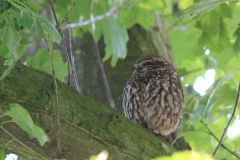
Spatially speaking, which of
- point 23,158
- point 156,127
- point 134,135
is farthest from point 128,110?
point 23,158

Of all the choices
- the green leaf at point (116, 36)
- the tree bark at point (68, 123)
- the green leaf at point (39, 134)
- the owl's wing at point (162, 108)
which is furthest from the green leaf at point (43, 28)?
the green leaf at point (116, 36)

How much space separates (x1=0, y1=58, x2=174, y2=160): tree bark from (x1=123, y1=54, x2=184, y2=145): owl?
83cm

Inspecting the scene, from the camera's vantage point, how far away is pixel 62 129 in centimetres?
186

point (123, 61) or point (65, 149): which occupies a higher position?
point (123, 61)

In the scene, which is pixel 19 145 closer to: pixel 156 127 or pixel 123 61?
pixel 156 127

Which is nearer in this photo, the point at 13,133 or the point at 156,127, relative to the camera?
the point at 13,133

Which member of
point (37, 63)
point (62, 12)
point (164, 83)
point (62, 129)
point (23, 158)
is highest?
point (62, 12)

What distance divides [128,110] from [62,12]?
47.8 inches

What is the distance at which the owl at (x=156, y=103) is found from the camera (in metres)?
3.01

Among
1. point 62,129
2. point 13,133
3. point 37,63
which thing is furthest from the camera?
point 37,63

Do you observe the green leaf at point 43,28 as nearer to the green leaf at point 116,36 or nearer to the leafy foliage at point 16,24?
the leafy foliage at point 16,24

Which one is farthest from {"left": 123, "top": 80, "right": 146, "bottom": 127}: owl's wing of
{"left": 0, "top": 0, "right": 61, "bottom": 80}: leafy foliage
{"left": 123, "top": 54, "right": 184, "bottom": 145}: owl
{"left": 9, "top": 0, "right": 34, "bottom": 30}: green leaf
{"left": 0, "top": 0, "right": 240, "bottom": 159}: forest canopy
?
{"left": 9, "top": 0, "right": 34, "bottom": 30}: green leaf

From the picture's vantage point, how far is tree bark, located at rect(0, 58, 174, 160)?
5.88ft

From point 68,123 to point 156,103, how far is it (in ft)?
4.23
